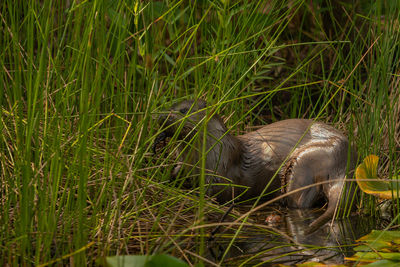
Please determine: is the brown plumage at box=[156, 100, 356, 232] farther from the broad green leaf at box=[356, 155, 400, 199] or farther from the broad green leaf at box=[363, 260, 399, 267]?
the broad green leaf at box=[363, 260, 399, 267]

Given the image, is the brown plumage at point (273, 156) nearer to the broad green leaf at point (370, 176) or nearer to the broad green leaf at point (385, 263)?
the broad green leaf at point (370, 176)

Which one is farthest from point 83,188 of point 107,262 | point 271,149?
point 271,149

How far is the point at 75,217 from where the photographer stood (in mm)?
2027

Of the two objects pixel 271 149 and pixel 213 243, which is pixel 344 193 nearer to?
pixel 271 149

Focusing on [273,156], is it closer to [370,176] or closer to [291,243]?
[370,176]

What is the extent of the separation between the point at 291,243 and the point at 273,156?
2.94 feet

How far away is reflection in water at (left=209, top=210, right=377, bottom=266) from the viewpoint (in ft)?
6.88

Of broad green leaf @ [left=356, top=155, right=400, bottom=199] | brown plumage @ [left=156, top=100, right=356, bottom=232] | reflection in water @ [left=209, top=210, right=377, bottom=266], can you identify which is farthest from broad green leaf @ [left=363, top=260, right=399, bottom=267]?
brown plumage @ [left=156, top=100, right=356, bottom=232]

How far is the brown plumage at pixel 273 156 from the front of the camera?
292cm

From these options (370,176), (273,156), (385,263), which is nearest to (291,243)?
(385,263)

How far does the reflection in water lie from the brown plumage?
174 millimetres

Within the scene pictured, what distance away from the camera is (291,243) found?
2297 mm

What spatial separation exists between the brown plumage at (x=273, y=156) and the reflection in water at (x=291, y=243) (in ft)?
0.57

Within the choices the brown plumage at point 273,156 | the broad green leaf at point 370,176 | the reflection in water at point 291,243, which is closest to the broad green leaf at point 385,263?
the reflection in water at point 291,243
